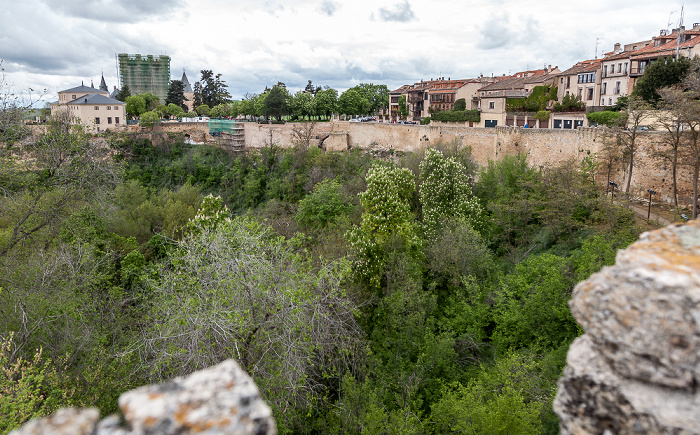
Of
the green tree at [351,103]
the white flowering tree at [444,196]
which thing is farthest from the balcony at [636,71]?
the green tree at [351,103]

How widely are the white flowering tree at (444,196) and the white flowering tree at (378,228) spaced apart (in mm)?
3581

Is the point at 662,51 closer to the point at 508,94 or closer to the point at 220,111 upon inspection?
the point at 508,94

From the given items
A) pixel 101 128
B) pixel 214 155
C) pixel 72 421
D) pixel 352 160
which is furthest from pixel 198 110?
pixel 72 421

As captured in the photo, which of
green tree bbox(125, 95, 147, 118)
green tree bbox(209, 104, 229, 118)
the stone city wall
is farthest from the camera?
green tree bbox(209, 104, 229, 118)

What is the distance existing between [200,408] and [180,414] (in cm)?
9

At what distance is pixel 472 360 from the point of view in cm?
1306

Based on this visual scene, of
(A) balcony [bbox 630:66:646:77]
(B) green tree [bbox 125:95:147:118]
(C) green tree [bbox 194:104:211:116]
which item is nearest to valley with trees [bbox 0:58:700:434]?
(A) balcony [bbox 630:66:646:77]

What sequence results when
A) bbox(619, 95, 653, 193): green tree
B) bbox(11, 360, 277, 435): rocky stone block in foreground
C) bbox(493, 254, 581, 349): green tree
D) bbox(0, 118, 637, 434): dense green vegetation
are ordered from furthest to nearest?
bbox(619, 95, 653, 193): green tree
bbox(493, 254, 581, 349): green tree
bbox(0, 118, 637, 434): dense green vegetation
bbox(11, 360, 277, 435): rocky stone block in foreground

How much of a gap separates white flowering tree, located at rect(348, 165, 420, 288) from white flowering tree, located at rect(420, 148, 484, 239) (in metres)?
3.58

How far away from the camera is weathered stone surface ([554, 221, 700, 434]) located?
2.20 metres

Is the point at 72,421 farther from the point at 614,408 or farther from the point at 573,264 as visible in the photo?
the point at 573,264

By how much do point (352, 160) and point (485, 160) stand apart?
1097 centimetres

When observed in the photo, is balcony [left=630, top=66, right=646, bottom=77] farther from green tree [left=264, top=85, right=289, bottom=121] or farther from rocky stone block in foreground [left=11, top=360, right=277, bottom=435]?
rocky stone block in foreground [left=11, top=360, right=277, bottom=435]

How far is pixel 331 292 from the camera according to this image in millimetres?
8883
